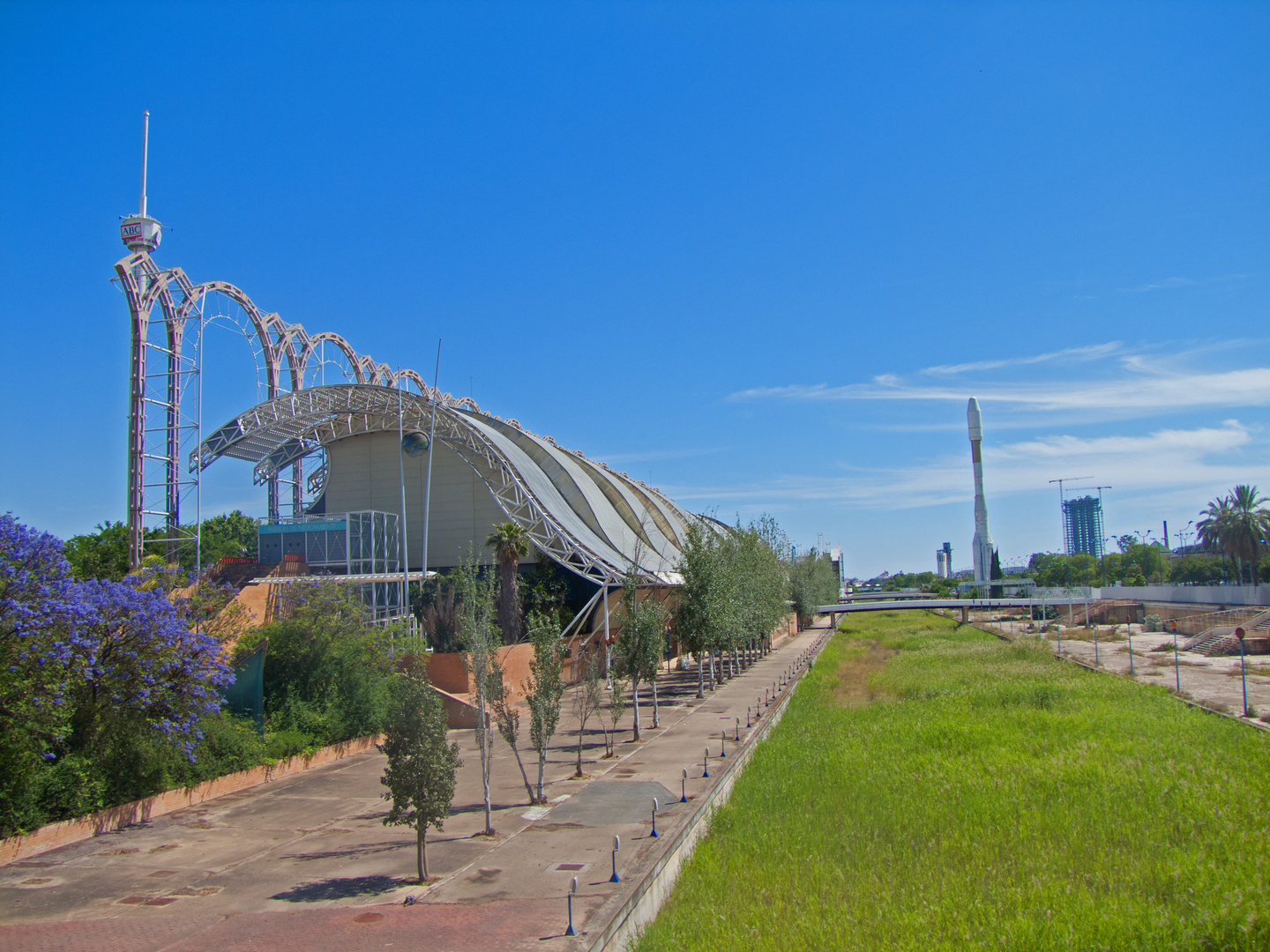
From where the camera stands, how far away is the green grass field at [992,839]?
397 inches

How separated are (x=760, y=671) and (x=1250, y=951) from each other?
35503mm

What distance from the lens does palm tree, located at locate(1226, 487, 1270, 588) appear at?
72.7m

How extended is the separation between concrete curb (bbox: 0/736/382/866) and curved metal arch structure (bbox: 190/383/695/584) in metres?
18.3

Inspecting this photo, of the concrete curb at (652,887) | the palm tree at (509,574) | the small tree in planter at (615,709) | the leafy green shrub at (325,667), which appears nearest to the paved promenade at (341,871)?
the concrete curb at (652,887)

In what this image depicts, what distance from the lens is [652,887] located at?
1164cm

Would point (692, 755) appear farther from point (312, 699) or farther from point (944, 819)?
point (312, 699)

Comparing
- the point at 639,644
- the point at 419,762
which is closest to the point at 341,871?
the point at 419,762

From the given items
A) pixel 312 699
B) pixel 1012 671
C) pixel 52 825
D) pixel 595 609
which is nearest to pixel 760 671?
pixel 595 609

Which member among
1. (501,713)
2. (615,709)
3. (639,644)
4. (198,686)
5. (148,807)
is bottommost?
(148,807)

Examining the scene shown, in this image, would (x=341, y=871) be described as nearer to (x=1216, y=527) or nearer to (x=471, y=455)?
(x=471, y=455)

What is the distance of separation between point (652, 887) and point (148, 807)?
10.7 metres

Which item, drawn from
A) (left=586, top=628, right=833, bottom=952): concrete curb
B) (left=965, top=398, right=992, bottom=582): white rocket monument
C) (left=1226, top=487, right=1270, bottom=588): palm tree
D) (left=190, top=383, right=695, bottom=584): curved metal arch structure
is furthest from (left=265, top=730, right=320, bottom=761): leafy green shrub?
(left=965, top=398, right=992, bottom=582): white rocket monument

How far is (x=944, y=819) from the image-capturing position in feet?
48.8

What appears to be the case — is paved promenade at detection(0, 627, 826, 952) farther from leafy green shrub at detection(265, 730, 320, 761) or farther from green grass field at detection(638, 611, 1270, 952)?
green grass field at detection(638, 611, 1270, 952)
